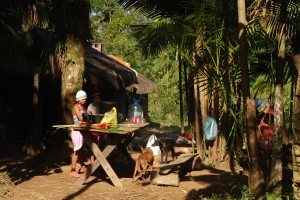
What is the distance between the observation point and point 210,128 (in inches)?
348

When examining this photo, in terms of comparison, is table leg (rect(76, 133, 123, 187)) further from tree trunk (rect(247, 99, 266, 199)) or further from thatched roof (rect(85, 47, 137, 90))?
thatched roof (rect(85, 47, 137, 90))

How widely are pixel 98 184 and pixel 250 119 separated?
2.85 meters

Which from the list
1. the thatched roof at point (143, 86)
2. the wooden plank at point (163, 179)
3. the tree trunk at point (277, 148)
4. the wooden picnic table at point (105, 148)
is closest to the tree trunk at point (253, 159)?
the tree trunk at point (277, 148)

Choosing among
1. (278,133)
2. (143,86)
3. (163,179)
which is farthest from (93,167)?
(143,86)

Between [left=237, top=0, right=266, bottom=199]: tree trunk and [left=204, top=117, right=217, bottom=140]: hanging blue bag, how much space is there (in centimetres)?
295

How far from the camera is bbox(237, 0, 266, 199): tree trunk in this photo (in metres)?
5.41

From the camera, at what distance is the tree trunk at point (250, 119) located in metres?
5.41

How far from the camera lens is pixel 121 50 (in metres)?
34.4

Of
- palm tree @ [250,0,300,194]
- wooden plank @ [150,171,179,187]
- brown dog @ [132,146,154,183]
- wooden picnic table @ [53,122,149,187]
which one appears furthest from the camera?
brown dog @ [132,146,154,183]

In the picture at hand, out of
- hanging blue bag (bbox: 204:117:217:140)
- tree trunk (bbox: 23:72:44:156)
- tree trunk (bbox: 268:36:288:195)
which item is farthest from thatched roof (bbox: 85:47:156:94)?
tree trunk (bbox: 268:36:288:195)

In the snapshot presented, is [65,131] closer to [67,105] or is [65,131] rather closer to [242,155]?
[67,105]

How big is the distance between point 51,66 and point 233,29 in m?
4.14

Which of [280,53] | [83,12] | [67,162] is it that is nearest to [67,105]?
[67,162]

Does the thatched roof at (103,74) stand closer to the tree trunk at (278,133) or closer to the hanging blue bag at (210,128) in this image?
the hanging blue bag at (210,128)
